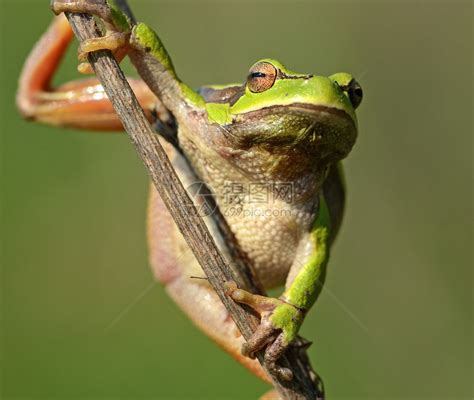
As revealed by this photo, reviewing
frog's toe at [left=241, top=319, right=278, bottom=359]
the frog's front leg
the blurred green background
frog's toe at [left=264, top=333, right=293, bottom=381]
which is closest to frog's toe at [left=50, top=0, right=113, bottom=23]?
the frog's front leg

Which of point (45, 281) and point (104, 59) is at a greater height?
point (104, 59)

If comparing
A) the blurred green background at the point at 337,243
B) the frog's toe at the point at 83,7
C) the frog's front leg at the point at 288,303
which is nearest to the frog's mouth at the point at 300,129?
the frog's front leg at the point at 288,303

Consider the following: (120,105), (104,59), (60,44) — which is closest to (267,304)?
(120,105)

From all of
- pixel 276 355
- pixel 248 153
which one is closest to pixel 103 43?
pixel 248 153

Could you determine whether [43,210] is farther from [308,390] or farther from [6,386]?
[308,390]

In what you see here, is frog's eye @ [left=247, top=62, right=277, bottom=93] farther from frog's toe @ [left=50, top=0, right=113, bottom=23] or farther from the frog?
frog's toe @ [left=50, top=0, right=113, bottom=23]

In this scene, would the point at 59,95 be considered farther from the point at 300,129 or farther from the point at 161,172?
the point at 300,129

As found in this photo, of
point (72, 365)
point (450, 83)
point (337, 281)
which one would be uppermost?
point (450, 83)
